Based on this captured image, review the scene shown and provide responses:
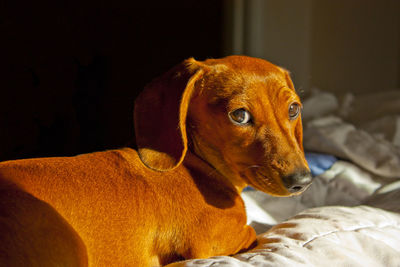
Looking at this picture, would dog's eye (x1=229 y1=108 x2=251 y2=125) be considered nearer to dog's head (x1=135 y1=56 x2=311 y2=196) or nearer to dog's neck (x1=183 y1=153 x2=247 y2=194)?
dog's head (x1=135 y1=56 x2=311 y2=196)

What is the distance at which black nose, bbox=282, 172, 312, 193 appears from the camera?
0.99m

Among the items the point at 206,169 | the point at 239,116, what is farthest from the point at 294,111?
the point at 206,169

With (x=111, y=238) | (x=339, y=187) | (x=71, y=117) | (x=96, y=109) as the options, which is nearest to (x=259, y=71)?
(x=111, y=238)

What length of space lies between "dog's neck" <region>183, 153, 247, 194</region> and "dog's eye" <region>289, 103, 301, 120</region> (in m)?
0.22

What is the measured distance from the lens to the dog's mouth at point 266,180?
1008mm

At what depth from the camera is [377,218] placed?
4.10 feet

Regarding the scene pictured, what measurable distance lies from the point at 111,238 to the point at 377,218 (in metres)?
0.77

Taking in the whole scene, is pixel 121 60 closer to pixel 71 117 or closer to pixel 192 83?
pixel 71 117

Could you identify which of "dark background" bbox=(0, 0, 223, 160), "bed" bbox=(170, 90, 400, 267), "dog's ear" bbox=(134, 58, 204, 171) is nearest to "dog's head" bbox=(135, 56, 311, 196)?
"dog's ear" bbox=(134, 58, 204, 171)

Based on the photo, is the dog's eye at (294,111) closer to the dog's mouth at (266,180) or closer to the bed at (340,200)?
the dog's mouth at (266,180)

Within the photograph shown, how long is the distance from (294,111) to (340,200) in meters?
0.68

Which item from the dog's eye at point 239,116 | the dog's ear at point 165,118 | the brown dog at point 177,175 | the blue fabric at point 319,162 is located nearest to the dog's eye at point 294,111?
the brown dog at point 177,175

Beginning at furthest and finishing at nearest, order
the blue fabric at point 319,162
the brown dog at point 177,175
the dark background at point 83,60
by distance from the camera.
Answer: the dark background at point 83,60 < the blue fabric at point 319,162 < the brown dog at point 177,175

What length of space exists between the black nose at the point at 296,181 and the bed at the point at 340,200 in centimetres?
15
